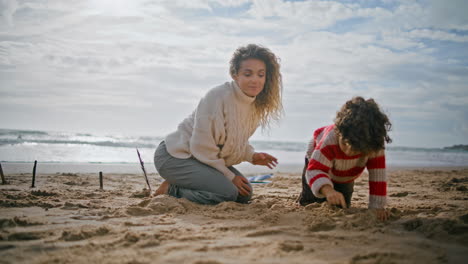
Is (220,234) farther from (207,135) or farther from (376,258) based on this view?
(207,135)

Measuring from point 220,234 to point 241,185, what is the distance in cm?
126

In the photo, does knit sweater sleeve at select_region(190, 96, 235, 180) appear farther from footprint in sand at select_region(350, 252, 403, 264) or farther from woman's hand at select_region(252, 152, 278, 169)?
footprint in sand at select_region(350, 252, 403, 264)

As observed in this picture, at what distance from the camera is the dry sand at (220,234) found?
1814 millimetres

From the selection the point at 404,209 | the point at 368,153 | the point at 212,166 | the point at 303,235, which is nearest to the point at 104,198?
the point at 212,166

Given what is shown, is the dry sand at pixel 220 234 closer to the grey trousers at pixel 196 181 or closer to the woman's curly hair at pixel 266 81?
the grey trousers at pixel 196 181

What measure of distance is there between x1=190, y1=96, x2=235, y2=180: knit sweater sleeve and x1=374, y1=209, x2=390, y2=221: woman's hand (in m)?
1.42

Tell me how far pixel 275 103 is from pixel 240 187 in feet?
3.30

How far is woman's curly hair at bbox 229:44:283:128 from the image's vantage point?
3.50m

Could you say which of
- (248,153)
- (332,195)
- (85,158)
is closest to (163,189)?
(248,153)

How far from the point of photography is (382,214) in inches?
104

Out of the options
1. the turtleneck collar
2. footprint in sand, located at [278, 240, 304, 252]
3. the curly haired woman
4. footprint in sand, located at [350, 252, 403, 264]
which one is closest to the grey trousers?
the curly haired woman

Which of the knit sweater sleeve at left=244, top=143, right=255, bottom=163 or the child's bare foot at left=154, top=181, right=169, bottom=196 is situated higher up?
the knit sweater sleeve at left=244, top=143, right=255, bottom=163

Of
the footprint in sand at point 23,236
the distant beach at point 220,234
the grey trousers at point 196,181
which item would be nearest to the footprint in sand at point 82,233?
the distant beach at point 220,234

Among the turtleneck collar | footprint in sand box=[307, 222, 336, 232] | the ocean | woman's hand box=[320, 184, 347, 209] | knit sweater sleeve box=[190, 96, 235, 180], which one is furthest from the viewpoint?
the ocean
